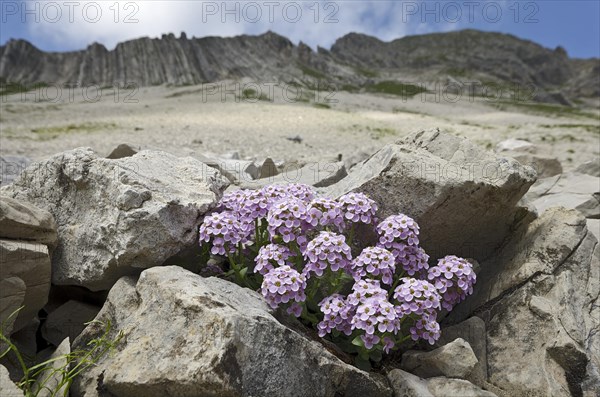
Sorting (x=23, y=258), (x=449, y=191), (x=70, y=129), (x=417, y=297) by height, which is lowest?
(x=70, y=129)

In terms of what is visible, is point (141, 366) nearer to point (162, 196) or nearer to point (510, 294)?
point (162, 196)

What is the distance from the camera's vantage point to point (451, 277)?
600cm

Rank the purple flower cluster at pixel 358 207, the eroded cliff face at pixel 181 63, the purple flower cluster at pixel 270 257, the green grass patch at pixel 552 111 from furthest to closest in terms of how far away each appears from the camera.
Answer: the eroded cliff face at pixel 181 63 < the green grass patch at pixel 552 111 < the purple flower cluster at pixel 358 207 < the purple flower cluster at pixel 270 257

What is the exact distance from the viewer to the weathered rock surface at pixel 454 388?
202 inches

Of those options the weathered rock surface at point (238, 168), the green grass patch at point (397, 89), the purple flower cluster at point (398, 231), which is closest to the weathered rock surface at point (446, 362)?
the purple flower cluster at point (398, 231)

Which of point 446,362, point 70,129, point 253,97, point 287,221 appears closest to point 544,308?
point 446,362

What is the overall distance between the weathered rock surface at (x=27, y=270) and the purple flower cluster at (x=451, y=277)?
467 centimetres

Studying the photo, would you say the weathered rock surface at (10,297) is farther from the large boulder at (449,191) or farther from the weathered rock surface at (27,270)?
the large boulder at (449,191)

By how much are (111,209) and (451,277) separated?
13.8ft

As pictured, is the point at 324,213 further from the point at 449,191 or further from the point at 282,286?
the point at 449,191

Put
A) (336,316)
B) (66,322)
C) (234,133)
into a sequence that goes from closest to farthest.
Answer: (336,316) → (66,322) → (234,133)

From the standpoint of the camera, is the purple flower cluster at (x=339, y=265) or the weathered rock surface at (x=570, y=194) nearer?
the purple flower cluster at (x=339, y=265)

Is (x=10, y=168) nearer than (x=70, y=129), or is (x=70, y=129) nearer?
(x=10, y=168)

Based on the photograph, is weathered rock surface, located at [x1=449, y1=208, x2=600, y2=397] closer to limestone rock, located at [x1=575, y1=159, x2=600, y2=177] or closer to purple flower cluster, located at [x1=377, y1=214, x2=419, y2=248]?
purple flower cluster, located at [x1=377, y1=214, x2=419, y2=248]
